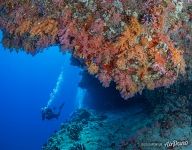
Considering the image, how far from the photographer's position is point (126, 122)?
32.1 ft

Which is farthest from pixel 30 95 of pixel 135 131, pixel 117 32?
pixel 117 32

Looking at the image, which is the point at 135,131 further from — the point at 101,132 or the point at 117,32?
the point at 117,32

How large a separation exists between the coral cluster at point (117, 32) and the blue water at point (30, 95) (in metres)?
43.0

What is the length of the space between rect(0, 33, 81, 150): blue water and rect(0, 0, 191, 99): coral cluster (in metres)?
43.0

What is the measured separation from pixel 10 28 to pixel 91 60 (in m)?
1.86

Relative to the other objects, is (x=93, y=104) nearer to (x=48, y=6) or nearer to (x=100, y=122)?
(x=100, y=122)

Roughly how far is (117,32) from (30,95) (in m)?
87.1

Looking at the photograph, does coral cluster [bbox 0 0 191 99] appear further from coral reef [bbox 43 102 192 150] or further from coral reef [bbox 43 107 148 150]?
coral reef [bbox 43 107 148 150]

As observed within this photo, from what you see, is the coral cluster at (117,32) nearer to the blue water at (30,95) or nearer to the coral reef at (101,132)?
the coral reef at (101,132)

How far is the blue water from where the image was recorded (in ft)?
219

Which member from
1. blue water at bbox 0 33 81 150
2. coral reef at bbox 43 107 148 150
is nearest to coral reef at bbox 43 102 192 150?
coral reef at bbox 43 107 148 150

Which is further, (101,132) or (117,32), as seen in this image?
(101,132)

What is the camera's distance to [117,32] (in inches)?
214

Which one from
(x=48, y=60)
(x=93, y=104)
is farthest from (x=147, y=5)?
(x=48, y=60)
